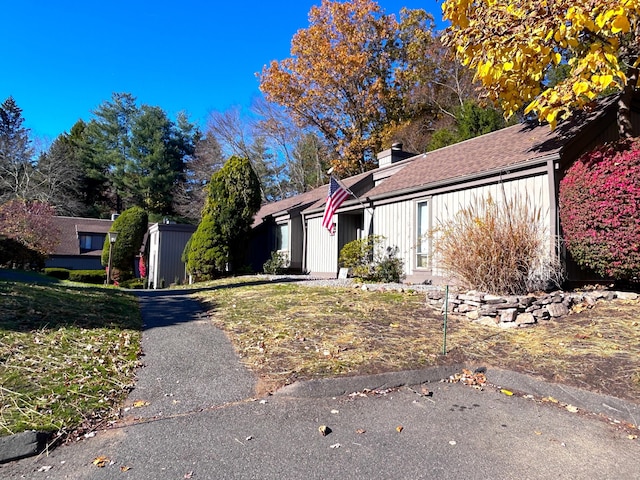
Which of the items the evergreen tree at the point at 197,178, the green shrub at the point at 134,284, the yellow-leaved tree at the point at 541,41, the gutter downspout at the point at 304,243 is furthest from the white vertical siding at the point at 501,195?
the evergreen tree at the point at 197,178

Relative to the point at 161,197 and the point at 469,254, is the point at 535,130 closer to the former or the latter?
the point at 469,254

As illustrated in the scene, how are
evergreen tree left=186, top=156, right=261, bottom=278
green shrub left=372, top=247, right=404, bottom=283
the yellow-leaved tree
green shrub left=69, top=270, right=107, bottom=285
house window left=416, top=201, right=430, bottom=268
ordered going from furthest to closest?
green shrub left=69, top=270, right=107, bottom=285 < evergreen tree left=186, top=156, right=261, bottom=278 < house window left=416, top=201, right=430, bottom=268 < green shrub left=372, top=247, right=404, bottom=283 < the yellow-leaved tree

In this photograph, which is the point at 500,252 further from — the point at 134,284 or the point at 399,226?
the point at 134,284

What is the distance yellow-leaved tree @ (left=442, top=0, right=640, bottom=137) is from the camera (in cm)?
618

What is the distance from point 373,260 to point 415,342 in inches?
269

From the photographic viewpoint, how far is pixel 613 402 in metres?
3.97

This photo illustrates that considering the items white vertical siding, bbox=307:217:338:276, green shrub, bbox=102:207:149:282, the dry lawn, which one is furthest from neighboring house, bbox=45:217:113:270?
the dry lawn

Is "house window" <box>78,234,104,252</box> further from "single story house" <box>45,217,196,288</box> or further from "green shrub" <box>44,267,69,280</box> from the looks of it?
"green shrub" <box>44,267,69,280</box>

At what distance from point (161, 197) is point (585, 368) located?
130 feet

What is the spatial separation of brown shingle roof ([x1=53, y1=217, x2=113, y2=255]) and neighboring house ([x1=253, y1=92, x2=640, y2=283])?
23.5 meters

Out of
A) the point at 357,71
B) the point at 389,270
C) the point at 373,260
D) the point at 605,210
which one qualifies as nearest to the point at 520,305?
the point at 605,210

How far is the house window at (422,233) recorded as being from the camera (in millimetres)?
11422

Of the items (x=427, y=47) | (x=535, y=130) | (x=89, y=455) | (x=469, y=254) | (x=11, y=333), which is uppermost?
(x=427, y=47)

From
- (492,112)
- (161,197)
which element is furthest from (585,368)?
(161,197)
